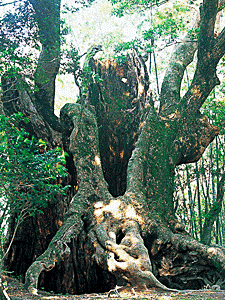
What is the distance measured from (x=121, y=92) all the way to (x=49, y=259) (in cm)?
446

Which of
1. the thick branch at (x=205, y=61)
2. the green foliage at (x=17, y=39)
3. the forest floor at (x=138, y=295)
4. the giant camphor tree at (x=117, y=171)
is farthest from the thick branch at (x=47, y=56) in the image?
the forest floor at (x=138, y=295)

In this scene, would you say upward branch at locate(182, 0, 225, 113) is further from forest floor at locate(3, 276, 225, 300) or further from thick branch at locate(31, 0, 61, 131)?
forest floor at locate(3, 276, 225, 300)

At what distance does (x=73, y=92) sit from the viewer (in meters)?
14.1

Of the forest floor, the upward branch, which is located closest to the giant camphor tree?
the upward branch

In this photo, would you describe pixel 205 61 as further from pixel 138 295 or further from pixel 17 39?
pixel 138 295

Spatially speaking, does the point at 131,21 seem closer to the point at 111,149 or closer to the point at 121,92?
the point at 121,92

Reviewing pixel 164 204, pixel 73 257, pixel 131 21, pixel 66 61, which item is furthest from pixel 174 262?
pixel 131 21

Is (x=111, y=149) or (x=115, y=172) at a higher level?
(x=111, y=149)

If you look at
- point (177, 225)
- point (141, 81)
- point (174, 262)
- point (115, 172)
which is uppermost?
point (141, 81)

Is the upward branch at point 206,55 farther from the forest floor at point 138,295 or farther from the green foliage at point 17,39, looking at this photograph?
the forest floor at point 138,295

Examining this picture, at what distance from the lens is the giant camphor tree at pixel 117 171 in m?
4.72

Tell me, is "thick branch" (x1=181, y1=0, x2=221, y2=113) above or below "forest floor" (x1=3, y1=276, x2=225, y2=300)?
above

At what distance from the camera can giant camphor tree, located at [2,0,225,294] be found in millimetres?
4723

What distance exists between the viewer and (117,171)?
7340 mm
